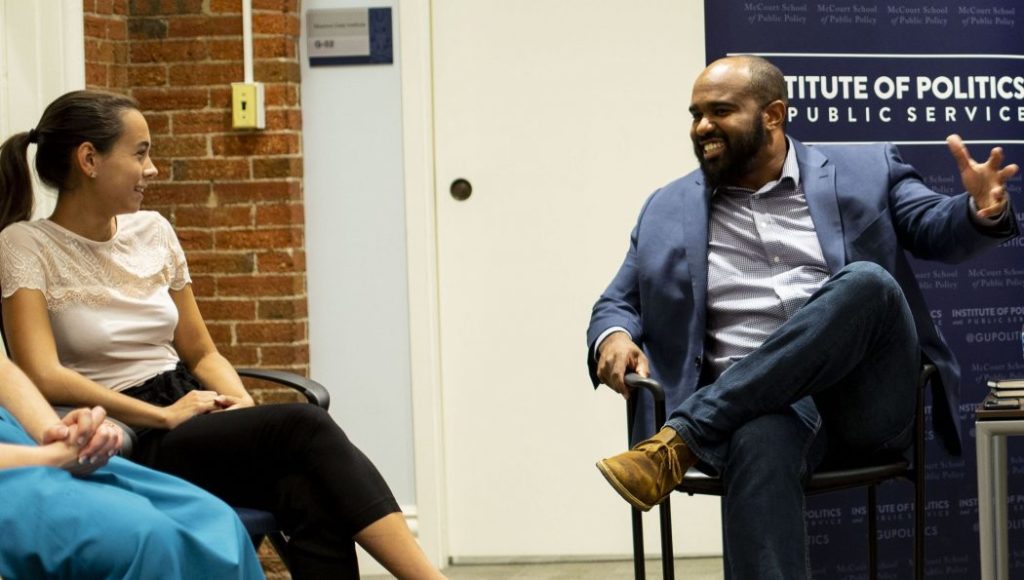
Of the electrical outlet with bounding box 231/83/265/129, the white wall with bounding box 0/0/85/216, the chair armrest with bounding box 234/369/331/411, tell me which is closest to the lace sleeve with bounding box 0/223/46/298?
the chair armrest with bounding box 234/369/331/411

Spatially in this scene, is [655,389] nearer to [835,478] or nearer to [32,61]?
[835,478]

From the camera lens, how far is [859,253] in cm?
306

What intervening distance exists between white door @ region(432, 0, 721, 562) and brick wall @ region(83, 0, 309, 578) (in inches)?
18.6

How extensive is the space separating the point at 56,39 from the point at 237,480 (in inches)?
64.9

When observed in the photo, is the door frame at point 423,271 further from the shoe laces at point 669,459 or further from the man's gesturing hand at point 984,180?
the man's gesturing hand at point 984,180

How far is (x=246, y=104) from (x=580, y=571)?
1.76 metres

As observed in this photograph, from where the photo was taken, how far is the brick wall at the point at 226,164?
4242mm

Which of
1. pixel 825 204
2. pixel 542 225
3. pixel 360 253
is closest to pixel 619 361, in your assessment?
pixel 825 204

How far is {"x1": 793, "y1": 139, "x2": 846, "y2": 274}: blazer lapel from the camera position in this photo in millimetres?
3057

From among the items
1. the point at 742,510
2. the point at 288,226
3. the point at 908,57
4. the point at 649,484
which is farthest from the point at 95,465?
the point at 908,57

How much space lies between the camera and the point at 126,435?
8.40 ft

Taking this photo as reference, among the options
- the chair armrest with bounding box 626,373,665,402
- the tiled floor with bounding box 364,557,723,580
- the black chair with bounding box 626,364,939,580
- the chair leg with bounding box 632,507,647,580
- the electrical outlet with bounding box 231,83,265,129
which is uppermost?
the electrical outlet with bounding box 231,83,265,129

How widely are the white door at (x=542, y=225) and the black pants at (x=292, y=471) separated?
163 cm

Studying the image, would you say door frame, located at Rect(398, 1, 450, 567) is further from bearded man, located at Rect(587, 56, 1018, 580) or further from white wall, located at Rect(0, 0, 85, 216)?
bearded man, located at Rect(587, 56, 1018, 580)
